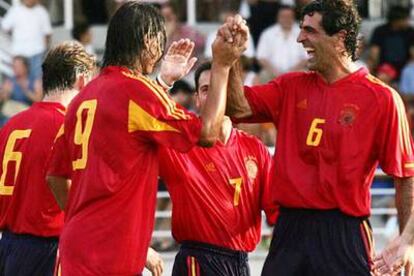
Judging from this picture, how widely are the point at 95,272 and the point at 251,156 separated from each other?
1.77 meters

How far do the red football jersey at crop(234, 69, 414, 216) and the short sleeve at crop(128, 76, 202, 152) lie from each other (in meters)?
0.99

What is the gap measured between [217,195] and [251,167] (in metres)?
0.31

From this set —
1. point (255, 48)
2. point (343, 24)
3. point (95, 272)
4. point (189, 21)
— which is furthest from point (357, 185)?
point (189, 21)

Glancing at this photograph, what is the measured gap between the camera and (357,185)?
26.8 feet

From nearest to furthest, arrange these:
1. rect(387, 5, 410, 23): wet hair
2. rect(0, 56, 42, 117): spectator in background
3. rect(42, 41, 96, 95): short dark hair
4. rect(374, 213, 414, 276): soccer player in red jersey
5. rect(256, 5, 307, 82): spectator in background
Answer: rect(374, 213, 414, 276): soccer player in red jersey → rect(42, 41, 96, 95): short dark hair → rect(0, 56, 42, 117): spectator in background → rect(256, 5, 307, 82): spectator in background → rect(387, 5, 410, 23): wet hair

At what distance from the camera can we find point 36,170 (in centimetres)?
899

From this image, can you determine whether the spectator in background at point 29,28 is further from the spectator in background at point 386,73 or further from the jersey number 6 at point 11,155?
the jersey number 6 at point 11,155

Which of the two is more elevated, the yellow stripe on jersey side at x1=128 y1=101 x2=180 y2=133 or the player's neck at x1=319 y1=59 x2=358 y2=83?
the player's neck at x1=319 y1=59 x2=358 y2=83

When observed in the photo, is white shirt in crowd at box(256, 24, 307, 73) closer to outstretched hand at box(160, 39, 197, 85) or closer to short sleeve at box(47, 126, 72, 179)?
outstretched hand at box(160, 39, 197, 85)

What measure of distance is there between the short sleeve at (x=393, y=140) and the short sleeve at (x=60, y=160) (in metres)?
1.67

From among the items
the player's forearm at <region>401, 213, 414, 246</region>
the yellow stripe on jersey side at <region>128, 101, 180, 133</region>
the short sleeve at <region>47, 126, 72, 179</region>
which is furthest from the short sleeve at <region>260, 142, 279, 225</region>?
the yellow stripe on jersey side at <region>128, 101, 180, 133</region>

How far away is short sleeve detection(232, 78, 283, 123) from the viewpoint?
27.5 ft

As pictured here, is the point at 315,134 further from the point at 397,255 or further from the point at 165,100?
the point at 165,100

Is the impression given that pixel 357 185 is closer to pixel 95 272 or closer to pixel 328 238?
pixel 328 238
